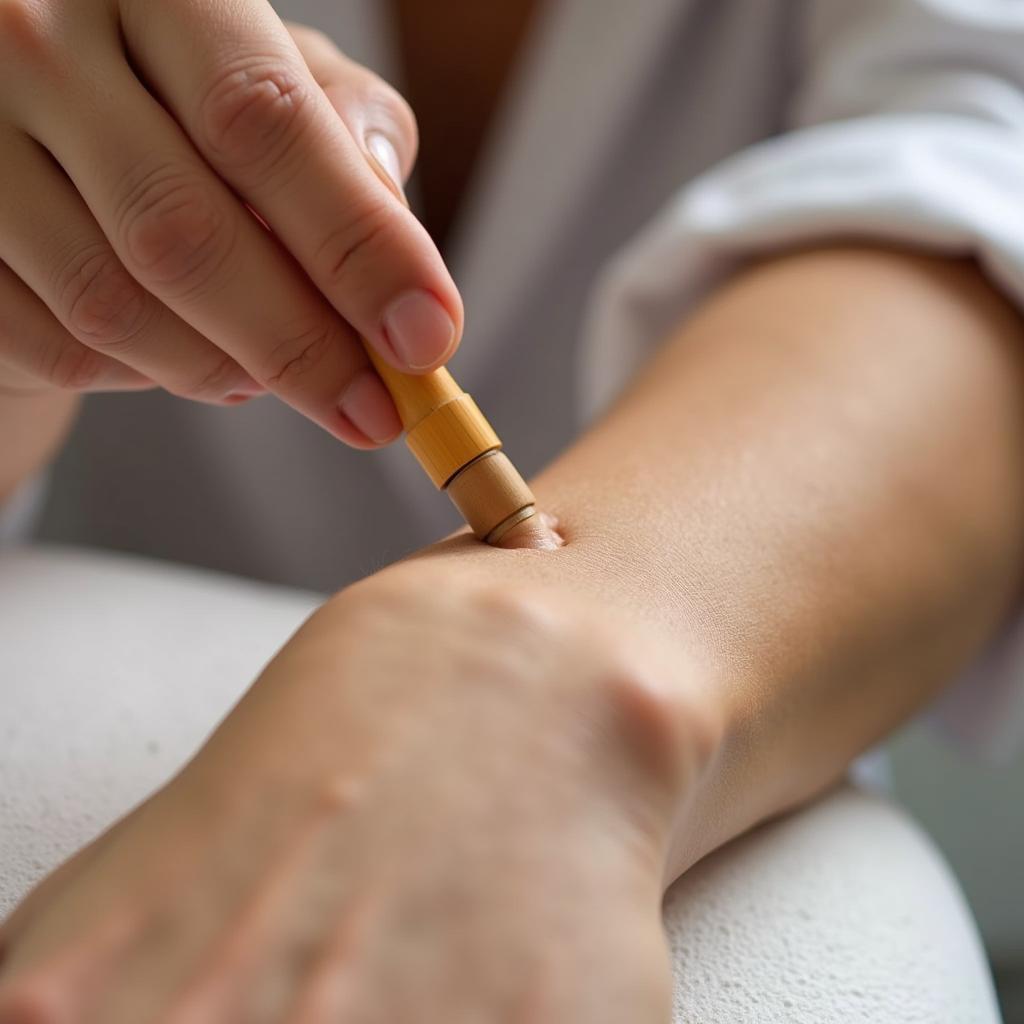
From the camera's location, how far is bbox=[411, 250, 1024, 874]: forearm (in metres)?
0.38

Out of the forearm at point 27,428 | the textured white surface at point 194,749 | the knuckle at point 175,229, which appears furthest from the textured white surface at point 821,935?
the forearm at point 27,428

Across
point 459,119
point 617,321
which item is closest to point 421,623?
point 617,321

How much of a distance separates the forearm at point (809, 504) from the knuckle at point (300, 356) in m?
0.08

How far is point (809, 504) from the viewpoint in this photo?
45cm

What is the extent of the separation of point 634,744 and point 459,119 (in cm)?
70

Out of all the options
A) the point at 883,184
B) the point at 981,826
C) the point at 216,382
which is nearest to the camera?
the point at 216,382

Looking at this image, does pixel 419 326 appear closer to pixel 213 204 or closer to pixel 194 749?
pixel 213 204

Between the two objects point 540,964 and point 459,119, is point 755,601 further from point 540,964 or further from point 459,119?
point 459,119

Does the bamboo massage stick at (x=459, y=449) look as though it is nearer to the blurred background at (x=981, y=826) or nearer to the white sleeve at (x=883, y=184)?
the white sleeve at (x=883, y=184)

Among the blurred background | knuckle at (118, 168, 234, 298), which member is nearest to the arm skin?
knuckle at (118, 168, 234, 298)

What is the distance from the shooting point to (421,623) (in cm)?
33

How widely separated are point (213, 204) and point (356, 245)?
0.15ft

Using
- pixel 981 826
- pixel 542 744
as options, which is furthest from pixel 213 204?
pixel 981 826

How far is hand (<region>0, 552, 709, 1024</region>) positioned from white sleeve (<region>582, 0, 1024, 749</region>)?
31 cm
